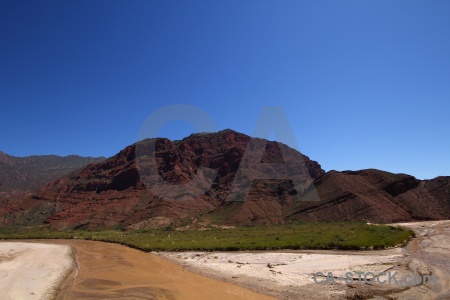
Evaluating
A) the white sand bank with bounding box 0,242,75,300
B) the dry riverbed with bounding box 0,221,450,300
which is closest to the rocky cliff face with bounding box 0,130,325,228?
the dry riverbed with bounding box 0,221,450,300

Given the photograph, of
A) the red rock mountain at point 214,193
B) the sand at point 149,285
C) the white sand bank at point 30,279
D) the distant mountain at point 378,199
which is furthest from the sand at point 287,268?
the red rock mountain at point 214,193

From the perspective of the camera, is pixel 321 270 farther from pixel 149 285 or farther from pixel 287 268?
pixel 149 285

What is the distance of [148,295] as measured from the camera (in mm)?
13625

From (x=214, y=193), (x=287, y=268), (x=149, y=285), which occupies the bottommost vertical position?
(x=149, y=285)

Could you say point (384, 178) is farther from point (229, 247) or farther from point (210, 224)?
point (229, 247)

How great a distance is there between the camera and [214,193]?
401 ft

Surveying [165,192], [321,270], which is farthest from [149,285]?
[165,192]

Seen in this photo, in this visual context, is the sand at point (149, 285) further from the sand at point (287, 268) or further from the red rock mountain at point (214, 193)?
the red rock mountain at point (214, 193)

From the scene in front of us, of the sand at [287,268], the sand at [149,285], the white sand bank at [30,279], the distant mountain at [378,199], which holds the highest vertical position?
the distant mountain at [378,199]

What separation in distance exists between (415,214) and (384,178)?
19.7 m

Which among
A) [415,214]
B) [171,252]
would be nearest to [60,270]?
[171,252]

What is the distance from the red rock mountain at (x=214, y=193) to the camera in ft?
255

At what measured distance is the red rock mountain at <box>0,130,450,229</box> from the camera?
77812mm

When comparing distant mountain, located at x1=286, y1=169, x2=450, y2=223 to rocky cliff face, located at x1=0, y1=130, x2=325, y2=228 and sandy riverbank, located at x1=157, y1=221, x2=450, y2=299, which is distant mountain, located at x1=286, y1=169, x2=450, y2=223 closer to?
rocky cliff face, located at x1=0, y1=130, x2=325, y2=228
